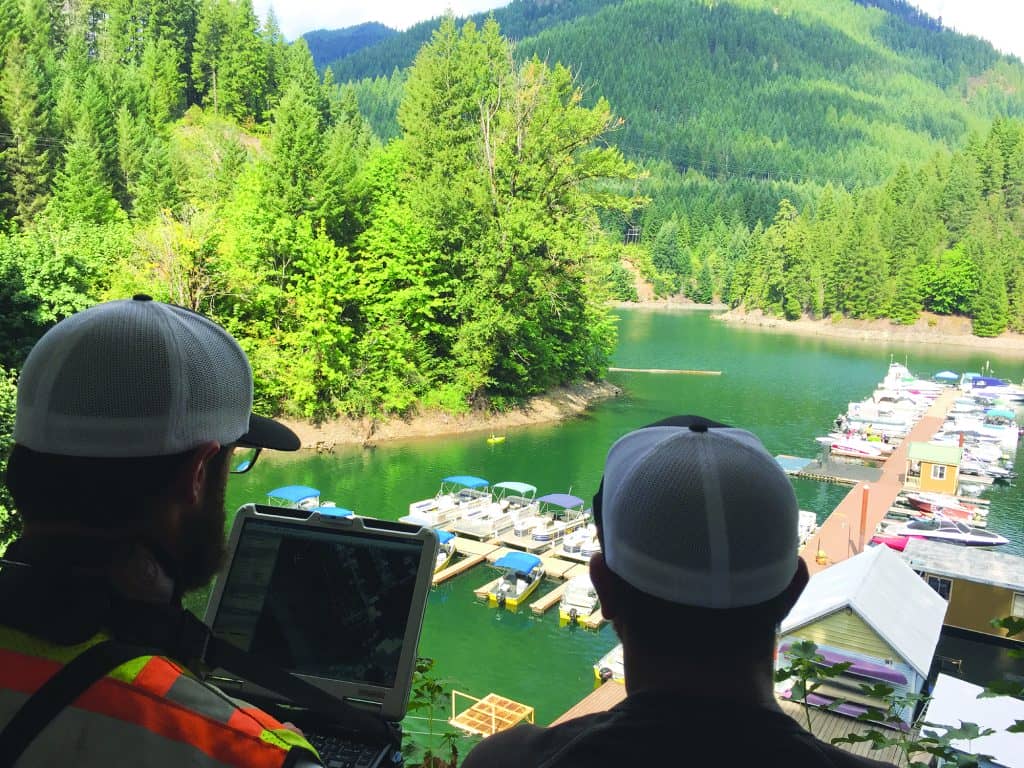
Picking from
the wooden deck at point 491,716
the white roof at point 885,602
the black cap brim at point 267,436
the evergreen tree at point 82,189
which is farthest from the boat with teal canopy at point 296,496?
the evergreen tree at point 82,189

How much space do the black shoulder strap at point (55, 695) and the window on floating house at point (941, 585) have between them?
12.3 m

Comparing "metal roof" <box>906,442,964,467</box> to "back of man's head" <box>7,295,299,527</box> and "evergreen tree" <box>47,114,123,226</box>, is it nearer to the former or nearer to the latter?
"back of man's head" <box>7,295,299,527</box>

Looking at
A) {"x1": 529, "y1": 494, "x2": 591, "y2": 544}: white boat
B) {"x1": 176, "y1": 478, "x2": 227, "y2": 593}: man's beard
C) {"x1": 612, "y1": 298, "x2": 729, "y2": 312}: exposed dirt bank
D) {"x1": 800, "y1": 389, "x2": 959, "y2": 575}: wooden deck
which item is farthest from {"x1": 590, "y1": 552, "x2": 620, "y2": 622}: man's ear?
{"x1": 612, "y1": 298, "x2": 729, "y2": 312}: exposed dirt bank

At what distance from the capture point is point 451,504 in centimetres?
1593

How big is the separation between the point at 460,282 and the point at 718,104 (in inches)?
4878

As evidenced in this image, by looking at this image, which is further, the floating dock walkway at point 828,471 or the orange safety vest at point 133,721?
the floating dock walkway at point 828,471

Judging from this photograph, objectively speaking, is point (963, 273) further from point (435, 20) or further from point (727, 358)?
point (435, 20)

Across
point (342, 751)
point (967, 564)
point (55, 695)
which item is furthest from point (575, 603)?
point (55, 695)

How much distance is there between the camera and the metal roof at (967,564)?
11.0 meters

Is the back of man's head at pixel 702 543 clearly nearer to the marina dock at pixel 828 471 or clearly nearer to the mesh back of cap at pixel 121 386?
the mesh back of cap at pixel 121 386

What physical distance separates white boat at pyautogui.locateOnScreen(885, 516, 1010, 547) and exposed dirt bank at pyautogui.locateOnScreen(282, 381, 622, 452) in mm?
10422

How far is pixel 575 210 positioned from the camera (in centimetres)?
2373

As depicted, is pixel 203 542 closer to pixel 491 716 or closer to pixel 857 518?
pixel 491 716

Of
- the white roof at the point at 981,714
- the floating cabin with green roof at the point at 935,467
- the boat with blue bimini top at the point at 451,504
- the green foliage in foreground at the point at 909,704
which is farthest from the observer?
the floating cabin with green roof at the point at 935,467
